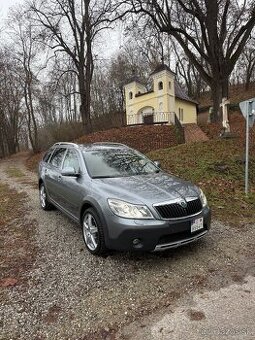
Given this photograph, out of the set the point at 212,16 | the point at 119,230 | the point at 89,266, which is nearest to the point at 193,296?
the point at 119,230

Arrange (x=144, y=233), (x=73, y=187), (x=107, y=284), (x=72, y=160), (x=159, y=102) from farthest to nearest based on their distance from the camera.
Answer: (x=159, y=102) → (x=72, y=160) → (x=73, y=187) → (x=144, y=233) → (x=107, y=284)

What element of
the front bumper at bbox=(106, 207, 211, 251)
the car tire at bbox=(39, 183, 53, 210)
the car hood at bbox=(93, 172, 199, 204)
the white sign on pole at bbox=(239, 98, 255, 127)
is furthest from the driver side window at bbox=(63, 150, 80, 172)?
the white sign on pole at bbox=(239, 98, 255, 127)

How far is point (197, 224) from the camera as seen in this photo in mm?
4633

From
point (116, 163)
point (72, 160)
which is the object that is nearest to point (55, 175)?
point (72, 160)

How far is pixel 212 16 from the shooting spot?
17812 mm

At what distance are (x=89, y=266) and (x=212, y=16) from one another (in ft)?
56.6

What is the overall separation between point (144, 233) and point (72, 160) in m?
2.56

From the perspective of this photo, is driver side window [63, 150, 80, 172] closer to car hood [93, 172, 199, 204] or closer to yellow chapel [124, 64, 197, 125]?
car hood [93, 172, 199, 204]

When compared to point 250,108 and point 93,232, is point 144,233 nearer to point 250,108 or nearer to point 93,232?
point 93,232

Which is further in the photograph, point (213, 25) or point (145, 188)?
point (213, 25)

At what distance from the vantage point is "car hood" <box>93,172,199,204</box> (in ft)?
14.7

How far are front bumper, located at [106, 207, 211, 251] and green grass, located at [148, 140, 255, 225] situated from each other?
2.41 m

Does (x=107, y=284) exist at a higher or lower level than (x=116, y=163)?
lower

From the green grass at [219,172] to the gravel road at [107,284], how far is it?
4.99 ft
